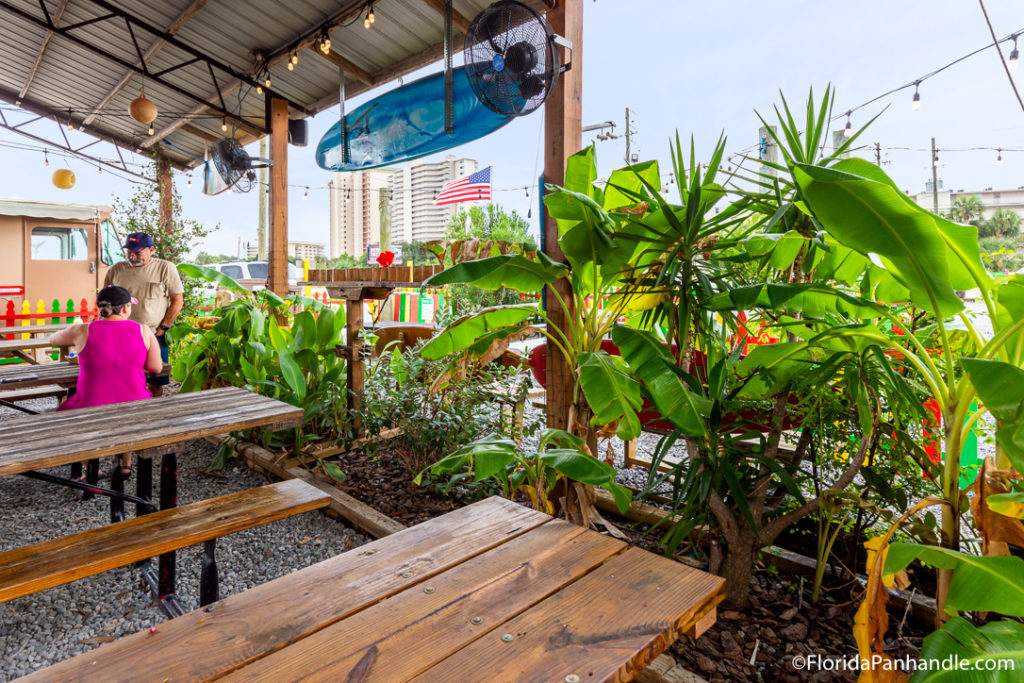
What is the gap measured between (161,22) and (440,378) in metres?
5.83

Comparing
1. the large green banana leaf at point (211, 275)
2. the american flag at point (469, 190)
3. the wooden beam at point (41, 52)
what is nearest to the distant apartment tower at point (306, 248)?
the wooden beam at point (41, 52)

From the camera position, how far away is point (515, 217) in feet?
38.2

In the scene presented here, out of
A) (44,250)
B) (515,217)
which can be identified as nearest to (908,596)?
(515,217)

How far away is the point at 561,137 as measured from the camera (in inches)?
108

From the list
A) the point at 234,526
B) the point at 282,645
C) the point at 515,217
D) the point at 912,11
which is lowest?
the point at 234,526

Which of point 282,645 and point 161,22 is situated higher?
point 161,22

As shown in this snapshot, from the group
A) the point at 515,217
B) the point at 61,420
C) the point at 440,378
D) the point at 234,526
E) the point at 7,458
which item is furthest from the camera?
the point at 515,217

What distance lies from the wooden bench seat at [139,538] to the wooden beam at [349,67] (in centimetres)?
464

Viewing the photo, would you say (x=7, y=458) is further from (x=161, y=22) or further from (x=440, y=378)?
(x=161, y=22)

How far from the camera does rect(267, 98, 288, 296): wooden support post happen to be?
6324 mm

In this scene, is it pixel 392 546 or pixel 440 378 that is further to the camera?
pixel 440 378

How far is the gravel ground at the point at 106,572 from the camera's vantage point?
6.84ft

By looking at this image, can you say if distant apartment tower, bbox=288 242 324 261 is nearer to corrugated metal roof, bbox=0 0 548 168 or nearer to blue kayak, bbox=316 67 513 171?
corrugated metal roof, bbox=0 0 548 168

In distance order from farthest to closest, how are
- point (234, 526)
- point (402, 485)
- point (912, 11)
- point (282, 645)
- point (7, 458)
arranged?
point (912, 11), point (402, 485), point (234, 526), point (7, 458), point (282, 645)
